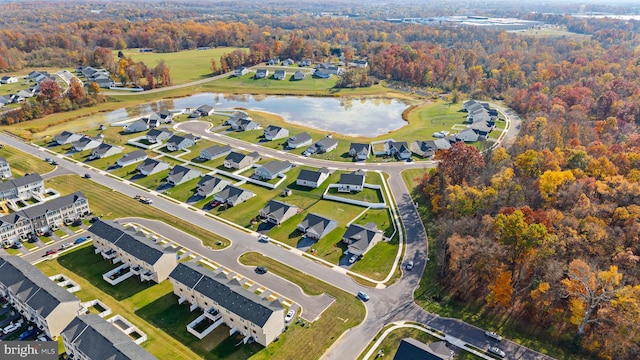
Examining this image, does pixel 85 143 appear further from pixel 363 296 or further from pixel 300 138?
pixel 363 296

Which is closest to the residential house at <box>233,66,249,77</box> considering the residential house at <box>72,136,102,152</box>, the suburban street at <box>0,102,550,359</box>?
the residential house at <box>72,136,102,152</box>

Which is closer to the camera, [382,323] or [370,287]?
[382,323]

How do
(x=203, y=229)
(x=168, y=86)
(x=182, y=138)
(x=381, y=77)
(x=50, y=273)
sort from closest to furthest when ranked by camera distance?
1. (x=50, y=273)
2. (x=203, y=229)
3. (x=182, y=138)
4. (x=168, y=86)
5. (x=381, y=77)

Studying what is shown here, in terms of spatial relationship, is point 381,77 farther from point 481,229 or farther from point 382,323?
point 382,323

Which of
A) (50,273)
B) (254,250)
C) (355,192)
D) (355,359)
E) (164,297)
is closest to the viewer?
(355,359)

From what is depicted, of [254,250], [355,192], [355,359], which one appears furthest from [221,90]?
[355,359]

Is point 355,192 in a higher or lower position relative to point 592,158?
lower
